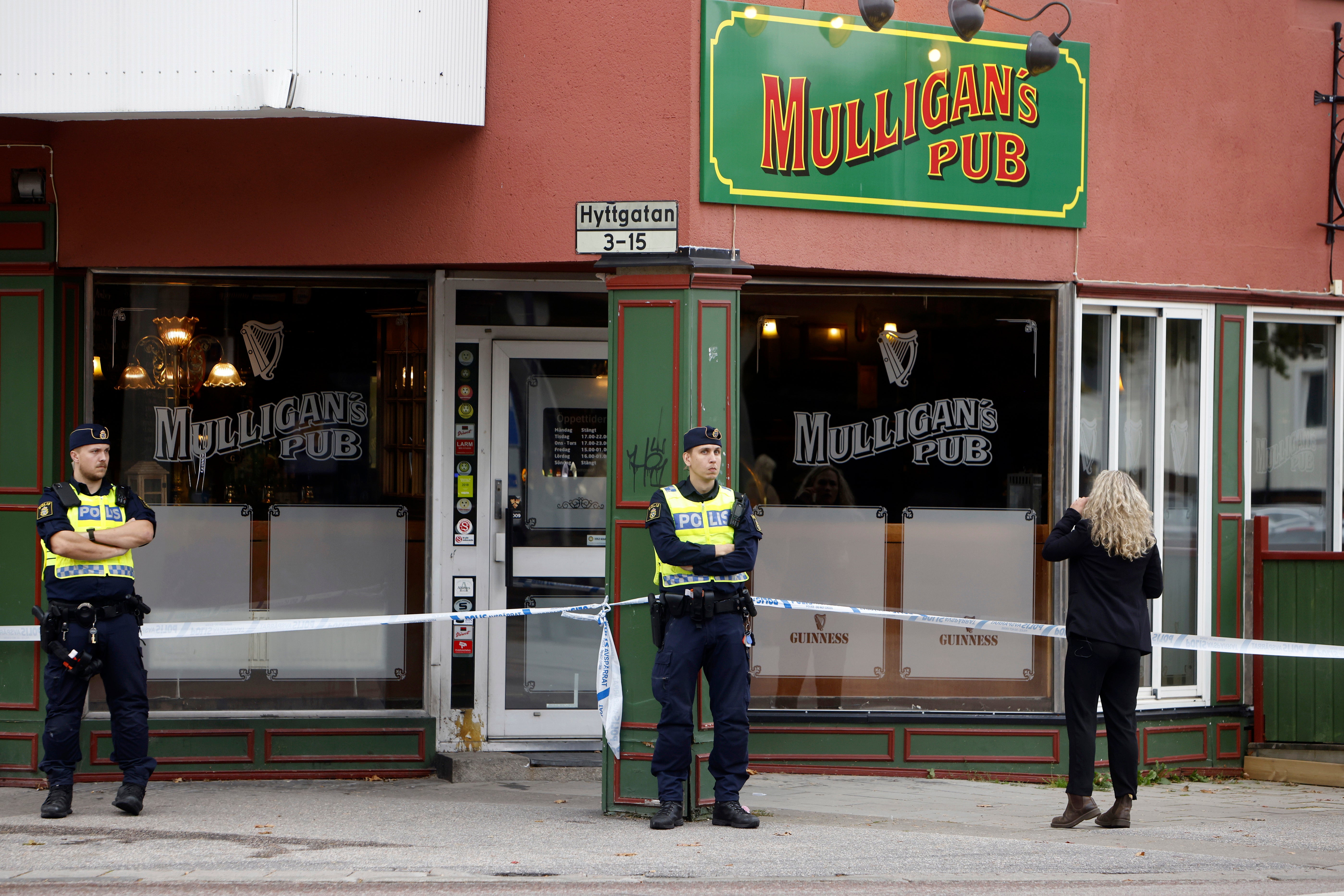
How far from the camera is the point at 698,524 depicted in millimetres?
6977

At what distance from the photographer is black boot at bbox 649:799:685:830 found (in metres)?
6.99

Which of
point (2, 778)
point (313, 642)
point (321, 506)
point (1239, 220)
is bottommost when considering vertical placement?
point (2, 778)

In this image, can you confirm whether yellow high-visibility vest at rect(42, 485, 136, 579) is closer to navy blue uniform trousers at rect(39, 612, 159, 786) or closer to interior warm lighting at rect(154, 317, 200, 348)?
navy blue uniform trousers at rect(39, 612, 159, 786)

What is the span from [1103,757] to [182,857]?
559cm

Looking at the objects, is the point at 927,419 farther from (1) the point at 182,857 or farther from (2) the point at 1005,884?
(1) the point at 182,857

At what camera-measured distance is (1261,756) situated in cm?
916

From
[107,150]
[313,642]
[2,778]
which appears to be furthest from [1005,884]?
[107,150]

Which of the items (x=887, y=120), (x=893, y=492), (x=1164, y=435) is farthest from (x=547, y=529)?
(x=1164, y=435)

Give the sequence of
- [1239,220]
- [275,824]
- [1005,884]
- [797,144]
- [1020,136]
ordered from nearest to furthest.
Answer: [1005,884] → [275,824] → [797,144] → [1020,136] → [1239,220]

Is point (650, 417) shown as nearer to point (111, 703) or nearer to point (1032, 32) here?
point (111, 703)

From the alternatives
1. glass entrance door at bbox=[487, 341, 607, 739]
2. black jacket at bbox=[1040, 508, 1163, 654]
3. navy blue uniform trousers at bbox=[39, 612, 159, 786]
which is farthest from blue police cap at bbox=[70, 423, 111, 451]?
black jacket at bbox=[1040, 508, 1163, 654]

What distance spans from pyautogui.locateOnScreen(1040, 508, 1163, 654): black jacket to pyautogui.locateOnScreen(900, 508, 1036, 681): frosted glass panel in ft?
4.93

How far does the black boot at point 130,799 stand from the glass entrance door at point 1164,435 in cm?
593

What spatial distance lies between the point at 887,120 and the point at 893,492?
2375 millimetres
